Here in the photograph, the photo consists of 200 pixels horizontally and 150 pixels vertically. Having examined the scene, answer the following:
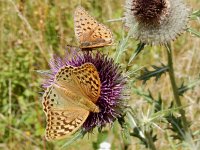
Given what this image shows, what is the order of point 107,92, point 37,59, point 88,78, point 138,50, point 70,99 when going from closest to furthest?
point 88,78
point 70,99
point 107,92
point 138,50
point 37,59

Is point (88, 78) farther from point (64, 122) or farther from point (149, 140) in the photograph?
point (149, 140)

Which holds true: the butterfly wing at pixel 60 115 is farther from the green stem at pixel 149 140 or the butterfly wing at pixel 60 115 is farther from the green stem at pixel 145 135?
the green stem at pixel 149 140

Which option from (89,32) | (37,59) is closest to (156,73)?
(89,32)

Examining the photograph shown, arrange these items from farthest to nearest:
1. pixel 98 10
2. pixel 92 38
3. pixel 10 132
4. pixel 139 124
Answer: pixel 98 10 → pixel 10 132 → pixel 139 124 → pixel 92 38

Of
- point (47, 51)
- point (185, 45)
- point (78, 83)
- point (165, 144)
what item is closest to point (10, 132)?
point (47, 51)

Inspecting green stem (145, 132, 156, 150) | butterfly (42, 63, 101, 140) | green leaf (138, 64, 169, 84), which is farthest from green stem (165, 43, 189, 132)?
butterfly (42, 63, 101, 140)

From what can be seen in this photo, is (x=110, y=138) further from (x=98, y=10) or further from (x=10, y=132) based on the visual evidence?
(x=98, y=10)

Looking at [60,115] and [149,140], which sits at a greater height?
[60,115]
